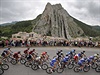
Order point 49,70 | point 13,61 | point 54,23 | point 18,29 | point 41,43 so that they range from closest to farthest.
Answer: point 49,70, point 13,61, point 41,43, point 54,23, point 18,29

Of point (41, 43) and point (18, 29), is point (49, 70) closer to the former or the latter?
point (41, 43)

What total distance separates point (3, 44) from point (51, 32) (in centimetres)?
3639

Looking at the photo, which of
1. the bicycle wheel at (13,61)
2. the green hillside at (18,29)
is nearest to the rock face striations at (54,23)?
the green hillside at (18,29)

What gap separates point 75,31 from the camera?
231 ft

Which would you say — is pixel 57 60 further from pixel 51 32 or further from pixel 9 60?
pixel 51 32

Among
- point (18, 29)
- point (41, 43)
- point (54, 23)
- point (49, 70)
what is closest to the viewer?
point (49, 70)

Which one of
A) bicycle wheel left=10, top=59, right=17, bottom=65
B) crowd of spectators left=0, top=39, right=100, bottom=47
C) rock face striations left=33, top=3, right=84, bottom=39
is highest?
rock face striations left=33, top=3, right=84, bottom=39

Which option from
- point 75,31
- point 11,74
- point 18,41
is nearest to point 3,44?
point 18,41

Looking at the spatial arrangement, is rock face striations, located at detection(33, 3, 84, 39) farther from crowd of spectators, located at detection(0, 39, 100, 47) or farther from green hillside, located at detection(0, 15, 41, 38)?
crowd of spectators, located at detection(0, 39, 100, 47)

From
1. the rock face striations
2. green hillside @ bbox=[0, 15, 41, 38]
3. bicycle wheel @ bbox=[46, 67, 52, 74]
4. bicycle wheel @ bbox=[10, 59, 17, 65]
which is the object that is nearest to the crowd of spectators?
bicycle wheel @ bbox=[10, 59, 17, 65]

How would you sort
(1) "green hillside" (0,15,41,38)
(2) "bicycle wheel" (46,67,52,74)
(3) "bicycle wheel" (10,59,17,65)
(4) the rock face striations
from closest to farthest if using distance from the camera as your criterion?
1. (2) "bicycle wheel" (46,67,52,74)
2. (3) "bicycle wheel" (10,59,17,65)
3. (4) the rock face striations
4. (1) "green hillside" (0,15,41,38)

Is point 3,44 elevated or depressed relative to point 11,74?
elevated

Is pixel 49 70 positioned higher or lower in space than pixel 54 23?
lower

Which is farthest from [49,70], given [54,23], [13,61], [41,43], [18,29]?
[18,29]
